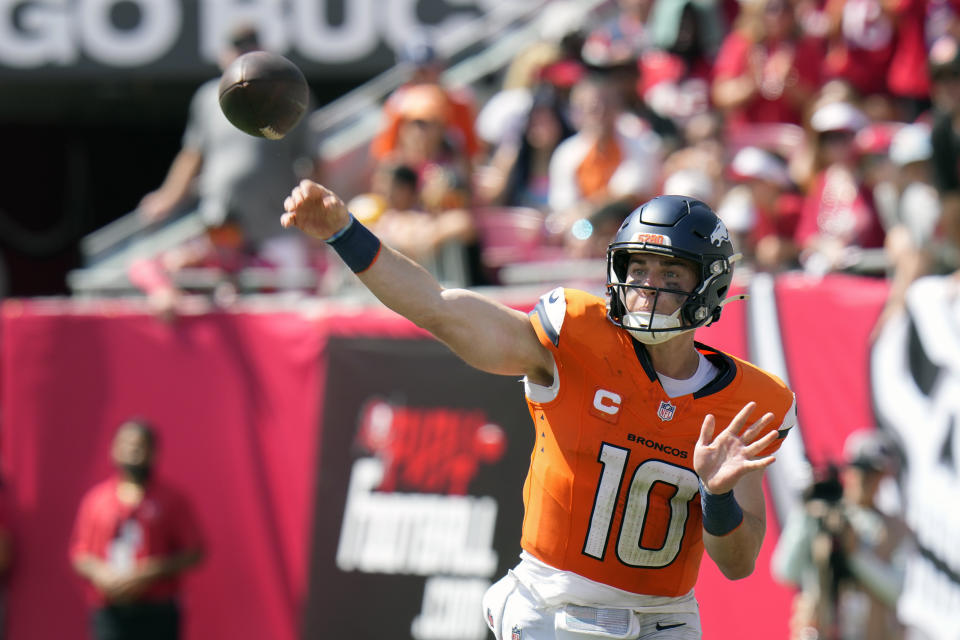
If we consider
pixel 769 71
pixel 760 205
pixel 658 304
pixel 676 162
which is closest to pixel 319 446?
pixel 676 162

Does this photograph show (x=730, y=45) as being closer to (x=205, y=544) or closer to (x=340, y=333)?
(x=340, y=333)

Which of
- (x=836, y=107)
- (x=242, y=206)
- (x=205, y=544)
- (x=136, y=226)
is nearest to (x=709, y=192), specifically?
(x=836, y=107)

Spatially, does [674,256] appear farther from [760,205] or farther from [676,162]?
[676,162]

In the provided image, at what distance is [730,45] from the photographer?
10461 millimetres

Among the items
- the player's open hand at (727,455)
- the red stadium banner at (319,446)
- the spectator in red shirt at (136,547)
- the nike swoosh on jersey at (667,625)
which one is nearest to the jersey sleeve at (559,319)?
the player's open hand at (727,455)

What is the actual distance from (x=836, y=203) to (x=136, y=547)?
4.82 meters

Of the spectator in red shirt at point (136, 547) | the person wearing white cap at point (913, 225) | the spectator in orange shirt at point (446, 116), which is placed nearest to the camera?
the person wearing white cap at point (913, 225)

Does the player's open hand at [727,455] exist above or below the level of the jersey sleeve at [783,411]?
below

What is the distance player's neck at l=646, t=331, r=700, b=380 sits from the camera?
4617 millimetres

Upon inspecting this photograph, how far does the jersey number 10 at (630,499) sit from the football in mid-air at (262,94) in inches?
56.0

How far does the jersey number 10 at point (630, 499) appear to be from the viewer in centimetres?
448

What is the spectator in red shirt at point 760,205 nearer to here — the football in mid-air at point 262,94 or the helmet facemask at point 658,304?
the helmet facemask at point 658,304

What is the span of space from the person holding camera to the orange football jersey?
269 centimetres

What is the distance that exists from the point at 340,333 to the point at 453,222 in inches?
41.0
